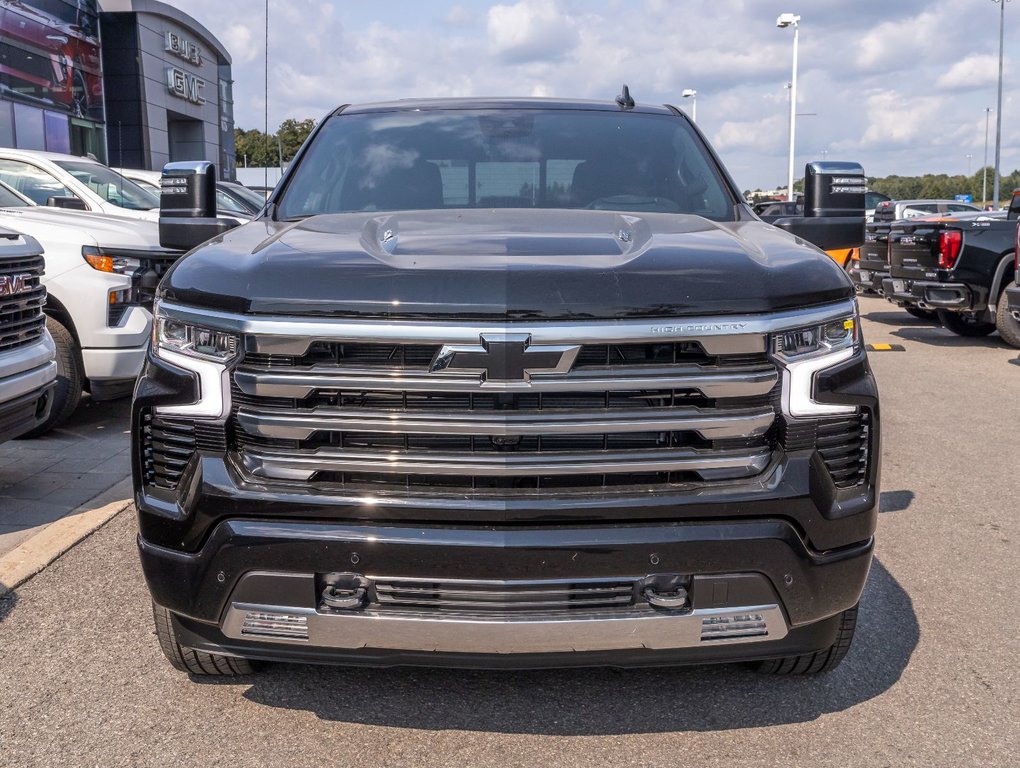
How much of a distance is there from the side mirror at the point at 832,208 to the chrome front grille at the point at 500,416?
1.21m

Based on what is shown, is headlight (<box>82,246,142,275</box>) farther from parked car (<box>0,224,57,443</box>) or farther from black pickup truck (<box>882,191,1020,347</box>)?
black pickup truck (<box>882,191,1020,347</box>)

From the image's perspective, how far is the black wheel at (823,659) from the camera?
122 inches

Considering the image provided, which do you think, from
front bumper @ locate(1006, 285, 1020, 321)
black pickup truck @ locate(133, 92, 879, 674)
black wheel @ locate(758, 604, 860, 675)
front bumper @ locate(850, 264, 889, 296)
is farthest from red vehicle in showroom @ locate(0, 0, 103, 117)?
black wheel @ locate(758, 604, 860, 675)

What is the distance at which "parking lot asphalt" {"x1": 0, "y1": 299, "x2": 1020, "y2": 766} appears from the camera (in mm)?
2895

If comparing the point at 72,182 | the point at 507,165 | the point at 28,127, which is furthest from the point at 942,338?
the point at 28,127

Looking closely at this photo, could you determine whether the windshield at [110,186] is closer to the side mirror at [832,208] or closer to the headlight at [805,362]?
the side mirror at [832,208]

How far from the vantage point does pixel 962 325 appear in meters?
13.4

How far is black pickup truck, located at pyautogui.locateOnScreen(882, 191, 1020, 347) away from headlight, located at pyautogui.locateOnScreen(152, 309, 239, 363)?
1119 cm

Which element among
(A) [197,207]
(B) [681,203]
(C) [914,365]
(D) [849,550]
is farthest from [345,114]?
(C) [914,365]

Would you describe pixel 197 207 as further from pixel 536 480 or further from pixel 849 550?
pixel 849 550

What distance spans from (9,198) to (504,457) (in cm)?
718

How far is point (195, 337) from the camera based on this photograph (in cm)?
274

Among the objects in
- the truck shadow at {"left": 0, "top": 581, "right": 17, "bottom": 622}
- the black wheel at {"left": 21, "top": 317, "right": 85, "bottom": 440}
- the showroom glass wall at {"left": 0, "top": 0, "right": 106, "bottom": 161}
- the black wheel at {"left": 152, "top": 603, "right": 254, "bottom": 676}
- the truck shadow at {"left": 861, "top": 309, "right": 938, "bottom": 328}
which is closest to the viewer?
the black wheel at {"left": 152, "top": 603, "right": 254, "bottom": 676}

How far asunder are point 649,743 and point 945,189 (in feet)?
409
